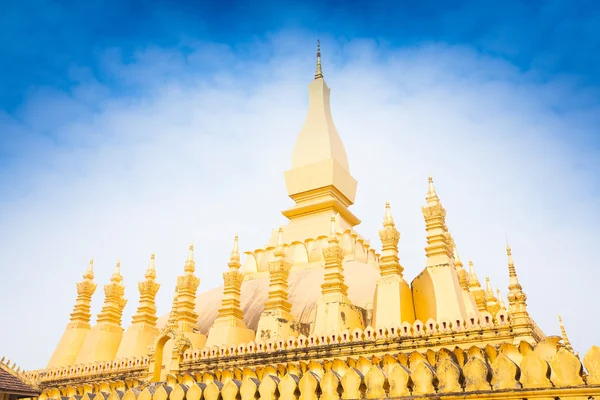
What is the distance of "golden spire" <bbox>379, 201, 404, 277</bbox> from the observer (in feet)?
48.1

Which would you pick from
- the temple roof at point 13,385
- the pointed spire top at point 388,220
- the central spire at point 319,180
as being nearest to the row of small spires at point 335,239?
the pointed spire top at point 388,220

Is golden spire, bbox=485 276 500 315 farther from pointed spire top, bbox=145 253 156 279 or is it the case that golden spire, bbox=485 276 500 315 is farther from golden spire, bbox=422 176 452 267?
pointed spire top, bbox=145 253 156 279

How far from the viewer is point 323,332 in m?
13.7

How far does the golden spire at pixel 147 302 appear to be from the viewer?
1873 centimetres

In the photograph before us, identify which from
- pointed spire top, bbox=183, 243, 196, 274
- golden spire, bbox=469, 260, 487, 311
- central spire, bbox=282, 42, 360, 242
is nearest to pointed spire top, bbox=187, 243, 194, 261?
pointed spire top, bbox=183, 243, 196, 274

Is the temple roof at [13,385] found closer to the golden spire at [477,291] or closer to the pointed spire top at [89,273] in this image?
the pointed spire top at [89,273]

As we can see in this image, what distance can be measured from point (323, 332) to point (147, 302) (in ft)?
26.2

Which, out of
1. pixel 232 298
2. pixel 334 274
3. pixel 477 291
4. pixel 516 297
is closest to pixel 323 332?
pixel 334 274

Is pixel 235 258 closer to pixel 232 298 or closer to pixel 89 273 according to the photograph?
pixel 232 298

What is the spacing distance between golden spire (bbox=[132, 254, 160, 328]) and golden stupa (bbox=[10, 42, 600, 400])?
41 millimetres

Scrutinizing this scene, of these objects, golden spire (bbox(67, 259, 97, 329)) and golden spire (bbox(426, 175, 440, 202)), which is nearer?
golden spire (bbox(426, 175, 440, 202))

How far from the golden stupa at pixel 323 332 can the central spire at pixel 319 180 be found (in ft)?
0.21

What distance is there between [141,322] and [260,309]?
4.25m

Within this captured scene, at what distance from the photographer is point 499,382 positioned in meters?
6.15
